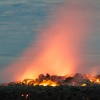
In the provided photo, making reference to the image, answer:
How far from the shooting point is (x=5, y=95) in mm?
21516

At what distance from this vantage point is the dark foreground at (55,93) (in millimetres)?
20438

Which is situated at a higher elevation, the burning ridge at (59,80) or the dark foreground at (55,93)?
the burning ridge at (59,80)

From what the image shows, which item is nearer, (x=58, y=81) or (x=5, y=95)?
(x=5, y=95)

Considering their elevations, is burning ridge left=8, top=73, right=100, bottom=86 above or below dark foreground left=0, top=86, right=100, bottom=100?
above

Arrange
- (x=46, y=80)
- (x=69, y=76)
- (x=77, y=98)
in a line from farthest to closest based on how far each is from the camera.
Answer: (x=69, y=76), (x=46, y=80), (x=77, y=98)

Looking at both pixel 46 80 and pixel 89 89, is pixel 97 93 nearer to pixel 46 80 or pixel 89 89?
pixel 89 89

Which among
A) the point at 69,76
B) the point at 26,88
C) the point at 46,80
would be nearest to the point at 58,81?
the point at 46,80

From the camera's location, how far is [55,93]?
20562 millimetres

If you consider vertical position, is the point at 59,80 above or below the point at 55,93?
above

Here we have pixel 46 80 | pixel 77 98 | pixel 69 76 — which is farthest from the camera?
pixel 69 76

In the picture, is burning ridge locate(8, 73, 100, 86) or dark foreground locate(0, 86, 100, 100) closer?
dark foreground locate(0, 86, 100, 100)

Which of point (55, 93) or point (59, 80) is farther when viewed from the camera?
point (59, 80)

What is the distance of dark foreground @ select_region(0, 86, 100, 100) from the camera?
805 inches

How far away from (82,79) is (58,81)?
1853mm
